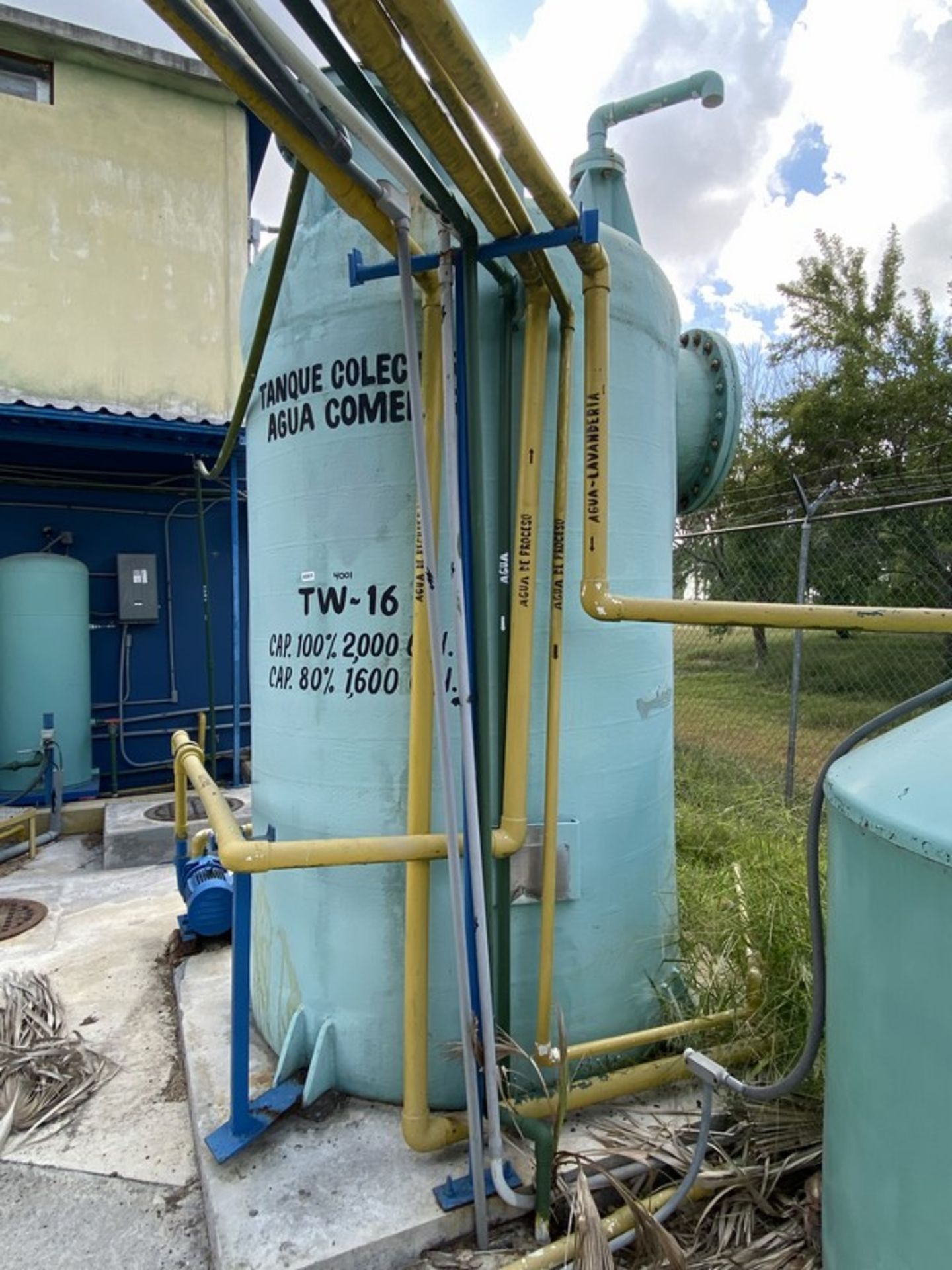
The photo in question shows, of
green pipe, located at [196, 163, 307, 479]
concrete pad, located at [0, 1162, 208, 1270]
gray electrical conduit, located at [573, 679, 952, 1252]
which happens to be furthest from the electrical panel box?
gray electrical conduit, located at [573, 679, 952, 1252]

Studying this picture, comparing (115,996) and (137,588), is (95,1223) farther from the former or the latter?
(137,588)

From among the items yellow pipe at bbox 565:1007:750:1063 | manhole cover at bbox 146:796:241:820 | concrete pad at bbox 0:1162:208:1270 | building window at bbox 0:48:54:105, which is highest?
building window at bbox 0:48:54:105

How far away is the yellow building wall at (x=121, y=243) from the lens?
23.7 feet

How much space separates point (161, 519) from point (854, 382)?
35.6ft

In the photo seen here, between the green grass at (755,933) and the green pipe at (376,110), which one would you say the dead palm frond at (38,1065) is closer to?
the green grass at (755,933)

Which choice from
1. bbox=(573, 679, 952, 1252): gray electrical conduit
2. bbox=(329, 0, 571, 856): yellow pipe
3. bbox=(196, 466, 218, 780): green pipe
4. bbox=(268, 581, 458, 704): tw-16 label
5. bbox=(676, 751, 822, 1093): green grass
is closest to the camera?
A: bbox=(573, 679, 952, 1252): gray electrical conduit

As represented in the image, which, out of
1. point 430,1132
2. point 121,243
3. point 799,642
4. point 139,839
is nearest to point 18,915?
point 139,839

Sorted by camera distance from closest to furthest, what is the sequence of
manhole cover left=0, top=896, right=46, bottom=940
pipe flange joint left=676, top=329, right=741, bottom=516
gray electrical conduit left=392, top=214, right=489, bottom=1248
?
gray electrical conduit left=392, top=214, right=489, bottom=1248, pipe flange joint left=676, top=329, right=741, bottom=516, manhole cover left=0, top=896, right=46, bottom=940

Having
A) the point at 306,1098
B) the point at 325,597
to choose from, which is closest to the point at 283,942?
the point at 306,1098

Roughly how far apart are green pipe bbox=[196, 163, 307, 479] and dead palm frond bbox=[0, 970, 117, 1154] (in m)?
2.18

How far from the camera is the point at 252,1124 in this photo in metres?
1.94

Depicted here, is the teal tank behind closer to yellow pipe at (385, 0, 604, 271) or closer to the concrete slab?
the concrete slab

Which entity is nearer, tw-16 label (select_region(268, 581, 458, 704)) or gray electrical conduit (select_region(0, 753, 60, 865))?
tw-16 label (select_region(268, 581, 458, 704))

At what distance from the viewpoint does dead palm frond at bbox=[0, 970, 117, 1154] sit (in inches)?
88.4
